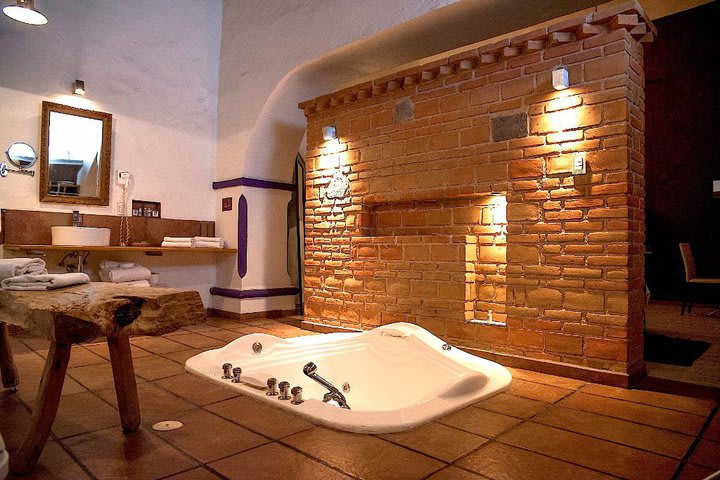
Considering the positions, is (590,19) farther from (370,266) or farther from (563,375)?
(370,266)

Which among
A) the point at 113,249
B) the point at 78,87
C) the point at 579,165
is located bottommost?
the point at 113,249

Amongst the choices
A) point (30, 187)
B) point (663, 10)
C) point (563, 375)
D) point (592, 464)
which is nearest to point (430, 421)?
point (592, 464)

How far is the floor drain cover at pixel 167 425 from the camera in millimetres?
2154

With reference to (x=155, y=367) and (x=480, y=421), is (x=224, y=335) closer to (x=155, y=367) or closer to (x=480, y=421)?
(x=155, y=367)

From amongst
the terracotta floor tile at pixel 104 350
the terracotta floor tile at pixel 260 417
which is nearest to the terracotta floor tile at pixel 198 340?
the terracotta floor tile at pixel 104 350

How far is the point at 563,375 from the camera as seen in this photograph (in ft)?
10.3

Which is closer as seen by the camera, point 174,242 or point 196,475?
point 196,475

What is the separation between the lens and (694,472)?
A: 1.76m

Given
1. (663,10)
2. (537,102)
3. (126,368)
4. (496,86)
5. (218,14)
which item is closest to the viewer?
(126,368)

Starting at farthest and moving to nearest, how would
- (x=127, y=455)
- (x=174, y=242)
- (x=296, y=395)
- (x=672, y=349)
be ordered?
1. (x=174, y=242)
2. (x=672, y=349)
3. (x=296, y=395)
4. (x=127, y=455)

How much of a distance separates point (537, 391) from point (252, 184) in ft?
13.3

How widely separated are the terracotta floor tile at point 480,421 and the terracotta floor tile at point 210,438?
0.89 metres

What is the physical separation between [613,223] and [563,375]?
104 cm

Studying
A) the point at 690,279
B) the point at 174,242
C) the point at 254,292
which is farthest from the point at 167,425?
the point at 690,279
